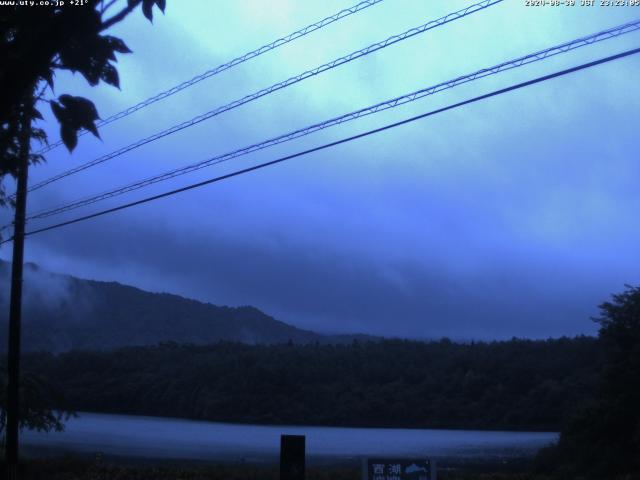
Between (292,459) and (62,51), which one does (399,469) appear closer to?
(292,459)

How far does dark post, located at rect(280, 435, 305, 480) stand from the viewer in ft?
41.1

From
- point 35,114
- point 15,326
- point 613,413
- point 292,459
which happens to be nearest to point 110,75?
point 35,114

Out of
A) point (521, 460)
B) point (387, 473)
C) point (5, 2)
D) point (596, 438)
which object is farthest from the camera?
point (521, 460)

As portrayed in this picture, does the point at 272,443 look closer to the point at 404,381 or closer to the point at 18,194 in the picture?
the point at 404,381

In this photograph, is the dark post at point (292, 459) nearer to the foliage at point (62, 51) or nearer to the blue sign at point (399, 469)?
the blue sign at point (399, 469)

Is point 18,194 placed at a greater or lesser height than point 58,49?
greater

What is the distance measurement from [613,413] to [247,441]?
90.4 ft

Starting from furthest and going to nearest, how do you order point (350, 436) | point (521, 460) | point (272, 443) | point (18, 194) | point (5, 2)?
1. point (350, 436)
2. point (272, 443)
3. point (521, 460)
4. point (18, 194)
5. point (5, 2)

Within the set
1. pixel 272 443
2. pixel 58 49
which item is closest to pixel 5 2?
pixel 58 49

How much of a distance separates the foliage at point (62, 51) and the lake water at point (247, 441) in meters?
29.9

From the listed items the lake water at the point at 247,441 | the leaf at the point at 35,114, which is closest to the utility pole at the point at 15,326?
the leaf at the point at 35,114

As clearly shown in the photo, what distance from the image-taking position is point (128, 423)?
58.8m

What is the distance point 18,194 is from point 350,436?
3968 centimetres

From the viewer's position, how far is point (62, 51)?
436cm
